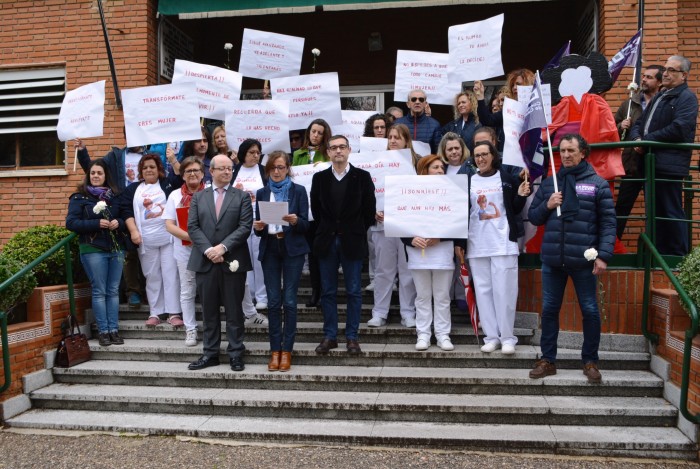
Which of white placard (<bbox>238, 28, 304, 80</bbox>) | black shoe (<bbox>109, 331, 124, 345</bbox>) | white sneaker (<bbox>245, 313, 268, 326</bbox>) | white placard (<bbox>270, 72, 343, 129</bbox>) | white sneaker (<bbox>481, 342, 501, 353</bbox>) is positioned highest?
white placard (<bbox>238, 28, 304, 80</bbox>)

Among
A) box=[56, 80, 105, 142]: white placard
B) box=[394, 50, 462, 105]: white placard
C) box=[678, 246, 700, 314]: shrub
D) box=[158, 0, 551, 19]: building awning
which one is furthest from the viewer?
box=[158, 0, 551, 19]: building awning

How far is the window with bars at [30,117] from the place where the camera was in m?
9.73

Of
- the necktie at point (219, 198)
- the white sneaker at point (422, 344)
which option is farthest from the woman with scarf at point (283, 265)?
the white sneaker at point (422, 344)

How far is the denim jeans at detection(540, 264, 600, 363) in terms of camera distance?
5336mm

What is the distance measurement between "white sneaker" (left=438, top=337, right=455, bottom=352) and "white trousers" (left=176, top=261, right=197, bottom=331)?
2608 millimetres

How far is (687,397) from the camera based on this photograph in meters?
4.83

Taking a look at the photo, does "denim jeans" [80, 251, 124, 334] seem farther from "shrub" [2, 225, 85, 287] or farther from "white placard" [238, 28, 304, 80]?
"white placard" [238, 28, 304, 80]

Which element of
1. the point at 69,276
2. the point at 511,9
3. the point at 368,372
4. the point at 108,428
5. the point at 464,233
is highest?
the point at 511,9

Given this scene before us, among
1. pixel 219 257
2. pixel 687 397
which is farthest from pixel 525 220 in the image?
pixel 219 257

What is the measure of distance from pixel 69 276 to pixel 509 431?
189 inches

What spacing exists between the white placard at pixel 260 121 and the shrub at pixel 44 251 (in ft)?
7.37

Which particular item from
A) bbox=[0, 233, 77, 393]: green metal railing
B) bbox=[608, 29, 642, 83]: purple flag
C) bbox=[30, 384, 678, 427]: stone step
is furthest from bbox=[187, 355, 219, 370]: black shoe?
bbox=[608, 29, 642, 83]: purple flag

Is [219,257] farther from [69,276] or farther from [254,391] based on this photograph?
[69,276]

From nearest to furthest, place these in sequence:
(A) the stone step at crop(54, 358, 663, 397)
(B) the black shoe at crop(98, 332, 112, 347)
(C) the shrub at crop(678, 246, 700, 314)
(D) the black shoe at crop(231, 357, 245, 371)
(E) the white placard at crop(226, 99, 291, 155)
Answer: (C) the shrub at crop(678, 246, 700, 314) < (A) the stone step at crop(54, 358, 663, 397) < (D) the black shoe at crop(231, 357, 245, 371) < (B) the black shoe at crop(98, 332, 112, 347) < (E) the white placard at crop(226, 99, 291, 155)
